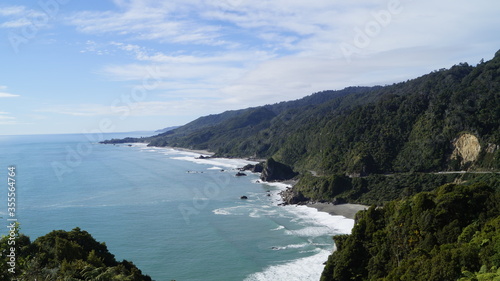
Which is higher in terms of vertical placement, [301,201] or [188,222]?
[188,222]

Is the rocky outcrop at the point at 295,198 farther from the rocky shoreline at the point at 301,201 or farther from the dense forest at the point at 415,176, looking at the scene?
the dense forest at the point at 415,176

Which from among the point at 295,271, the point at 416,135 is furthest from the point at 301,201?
the point at 295,271

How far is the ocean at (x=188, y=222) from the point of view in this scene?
3741 cm

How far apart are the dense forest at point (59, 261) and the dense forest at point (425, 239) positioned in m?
15.4

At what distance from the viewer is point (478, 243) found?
2114 centimetres

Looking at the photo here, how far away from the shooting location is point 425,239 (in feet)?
88.0

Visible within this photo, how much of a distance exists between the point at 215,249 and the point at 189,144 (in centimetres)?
15370

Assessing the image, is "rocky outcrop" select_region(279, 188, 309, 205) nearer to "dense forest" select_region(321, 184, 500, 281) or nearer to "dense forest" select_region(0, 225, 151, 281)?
"dense forest" select_region(321, 184, 500, 281)

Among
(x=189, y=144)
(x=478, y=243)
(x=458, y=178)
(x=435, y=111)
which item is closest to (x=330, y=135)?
(x=435, y=111)

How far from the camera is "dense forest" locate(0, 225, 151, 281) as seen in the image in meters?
17.3

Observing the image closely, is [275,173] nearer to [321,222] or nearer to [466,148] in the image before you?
[321,222]

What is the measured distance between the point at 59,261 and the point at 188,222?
30.9 m

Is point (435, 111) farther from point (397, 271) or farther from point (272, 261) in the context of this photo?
point (397, 271)

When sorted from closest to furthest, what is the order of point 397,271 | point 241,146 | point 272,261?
point 397,271 → point 272,261 → point 241,146
